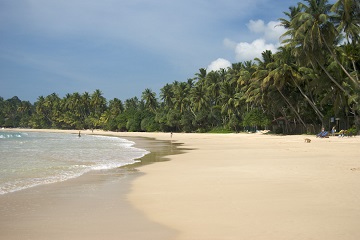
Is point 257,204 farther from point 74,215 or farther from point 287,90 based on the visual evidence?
point 287,90

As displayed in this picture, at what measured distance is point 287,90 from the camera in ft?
153

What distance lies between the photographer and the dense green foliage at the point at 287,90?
34125 millimetres

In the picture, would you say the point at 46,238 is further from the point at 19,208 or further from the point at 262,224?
the point at 262,224

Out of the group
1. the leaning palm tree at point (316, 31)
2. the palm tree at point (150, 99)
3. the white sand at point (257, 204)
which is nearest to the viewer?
the white sand at point (257, 204)

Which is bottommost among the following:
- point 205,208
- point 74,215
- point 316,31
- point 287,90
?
point 74,215

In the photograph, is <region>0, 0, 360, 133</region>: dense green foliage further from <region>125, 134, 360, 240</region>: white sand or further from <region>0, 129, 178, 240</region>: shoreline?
<region>0, 129, 178, 240</region>: shoreline

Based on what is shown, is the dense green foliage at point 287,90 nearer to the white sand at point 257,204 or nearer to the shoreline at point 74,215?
the white sand at point 257,204

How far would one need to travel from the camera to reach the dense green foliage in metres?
34.1

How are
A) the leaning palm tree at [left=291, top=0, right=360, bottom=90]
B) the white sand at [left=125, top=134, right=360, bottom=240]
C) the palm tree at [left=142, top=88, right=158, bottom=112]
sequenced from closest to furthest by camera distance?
1. the white sand at [left=125, top=134, right=360, bottom=240]
2. the leaning palm tree at [left=291, top=0, right=360, bottom=90]
3. the palm tree at [left=142, top=88, right=158, bottom=112]

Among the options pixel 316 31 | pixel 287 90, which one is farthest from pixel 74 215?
pixel 287 90

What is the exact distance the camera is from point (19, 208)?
22.5 feet

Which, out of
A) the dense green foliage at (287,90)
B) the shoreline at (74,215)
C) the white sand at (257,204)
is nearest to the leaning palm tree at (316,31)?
the dense green foliage at (287,90)

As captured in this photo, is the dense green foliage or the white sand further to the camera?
the dense green foliage

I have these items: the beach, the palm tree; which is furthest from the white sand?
the palm tree
